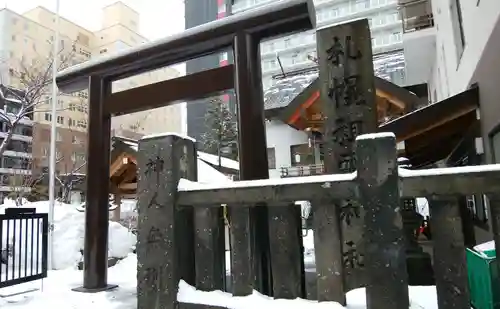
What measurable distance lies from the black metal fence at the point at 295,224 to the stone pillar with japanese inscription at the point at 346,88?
1.82 m

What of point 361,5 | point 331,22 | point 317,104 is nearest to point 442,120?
point 317,104

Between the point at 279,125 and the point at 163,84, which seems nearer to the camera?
the point at 163,84

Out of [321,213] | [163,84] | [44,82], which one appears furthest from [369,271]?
[44,82]

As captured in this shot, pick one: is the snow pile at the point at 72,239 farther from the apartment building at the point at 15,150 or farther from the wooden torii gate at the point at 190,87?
the apartment building at the point at 15,150

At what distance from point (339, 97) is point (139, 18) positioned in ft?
105

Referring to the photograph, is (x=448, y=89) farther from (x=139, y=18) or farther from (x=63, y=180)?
(x=139, y=18)

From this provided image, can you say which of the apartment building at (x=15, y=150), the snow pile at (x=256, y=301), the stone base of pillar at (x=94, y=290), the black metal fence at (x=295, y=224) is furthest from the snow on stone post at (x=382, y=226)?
the apartment building at (x=15, y=150)

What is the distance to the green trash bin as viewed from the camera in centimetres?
338

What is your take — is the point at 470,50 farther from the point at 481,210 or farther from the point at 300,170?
the point at 300,170

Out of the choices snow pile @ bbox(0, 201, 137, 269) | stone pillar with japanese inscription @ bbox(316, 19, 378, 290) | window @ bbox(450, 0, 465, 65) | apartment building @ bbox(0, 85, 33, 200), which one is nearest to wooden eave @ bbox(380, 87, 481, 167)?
window @ bbox(450, 0, 465, 65)

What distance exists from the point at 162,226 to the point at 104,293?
4.11 metres

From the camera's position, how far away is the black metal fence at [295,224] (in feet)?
8.03

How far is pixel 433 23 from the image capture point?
514 inches

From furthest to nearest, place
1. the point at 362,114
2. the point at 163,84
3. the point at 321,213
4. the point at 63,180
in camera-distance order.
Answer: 1. the point at 63,180
2. the point at 163,84
3. the point at 362,114
4. the point at 321,213
